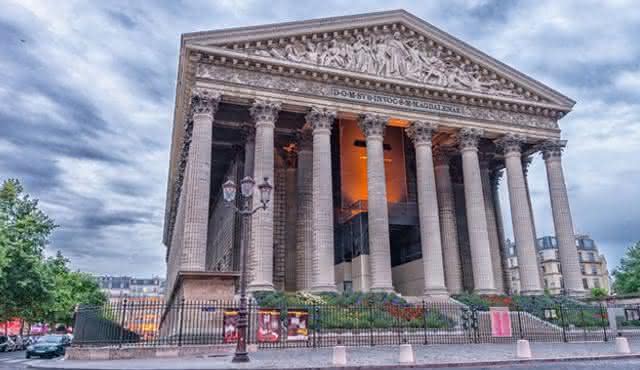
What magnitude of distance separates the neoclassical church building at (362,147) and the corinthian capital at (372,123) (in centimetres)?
9

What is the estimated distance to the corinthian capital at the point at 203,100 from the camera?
2755 cm

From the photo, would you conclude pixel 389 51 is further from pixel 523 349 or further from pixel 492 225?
pixel 523 349

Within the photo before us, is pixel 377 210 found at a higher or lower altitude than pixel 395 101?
lower

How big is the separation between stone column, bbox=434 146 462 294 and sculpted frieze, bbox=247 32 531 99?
5.70m

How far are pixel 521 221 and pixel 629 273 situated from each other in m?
26.5

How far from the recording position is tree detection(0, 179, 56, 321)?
101 ft

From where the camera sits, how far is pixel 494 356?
16.0m

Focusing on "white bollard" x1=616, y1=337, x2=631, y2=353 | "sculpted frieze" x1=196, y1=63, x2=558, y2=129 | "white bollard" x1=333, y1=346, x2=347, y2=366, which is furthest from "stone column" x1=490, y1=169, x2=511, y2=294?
"white bollard" x1=333, y1=346, x2=347, y2=366

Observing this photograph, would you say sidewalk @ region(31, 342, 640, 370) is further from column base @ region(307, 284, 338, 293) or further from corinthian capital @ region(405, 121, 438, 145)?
corinthian capital @ region(405, 121, 438, 145)

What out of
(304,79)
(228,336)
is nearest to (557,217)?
(304,79)

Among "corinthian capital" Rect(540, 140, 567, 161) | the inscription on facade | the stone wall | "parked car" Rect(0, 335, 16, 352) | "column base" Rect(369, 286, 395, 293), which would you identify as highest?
the inscription on facade

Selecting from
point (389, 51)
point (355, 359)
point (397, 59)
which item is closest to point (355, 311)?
point (355, 359)

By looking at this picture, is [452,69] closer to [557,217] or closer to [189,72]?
[557,217]

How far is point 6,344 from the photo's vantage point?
38.1m
